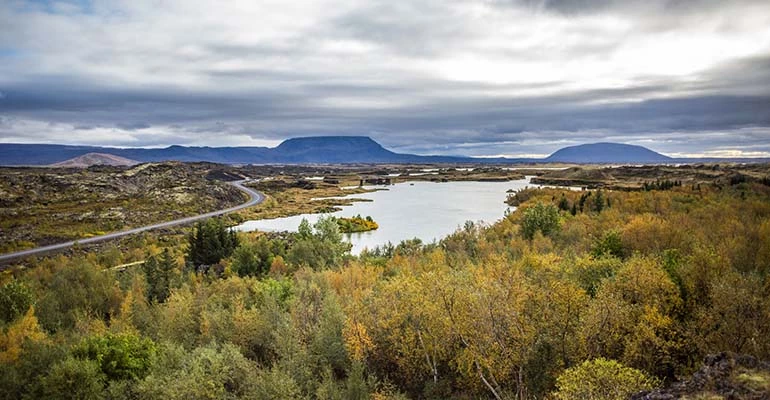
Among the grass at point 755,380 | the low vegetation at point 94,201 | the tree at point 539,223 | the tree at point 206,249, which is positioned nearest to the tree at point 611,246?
the tree at point 539,223

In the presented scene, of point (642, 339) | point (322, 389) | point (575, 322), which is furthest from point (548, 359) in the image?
point (322, 389)

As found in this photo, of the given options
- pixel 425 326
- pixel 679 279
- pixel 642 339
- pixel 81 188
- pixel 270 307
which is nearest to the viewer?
pixel 642 339

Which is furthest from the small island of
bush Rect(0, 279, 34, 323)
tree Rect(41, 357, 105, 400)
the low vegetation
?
tree Rect(41, 357, 105, 400)

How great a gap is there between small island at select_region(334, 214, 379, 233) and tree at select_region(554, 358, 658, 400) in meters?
79.4

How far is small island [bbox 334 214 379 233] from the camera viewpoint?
95.4 metres

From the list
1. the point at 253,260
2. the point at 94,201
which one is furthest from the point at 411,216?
the point at 94,201

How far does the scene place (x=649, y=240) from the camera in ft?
156

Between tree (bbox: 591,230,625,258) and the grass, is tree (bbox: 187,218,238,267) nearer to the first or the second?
tree (bbox: 591,230,625,258)

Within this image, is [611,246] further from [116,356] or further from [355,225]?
[355,225]

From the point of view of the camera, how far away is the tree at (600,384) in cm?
1541

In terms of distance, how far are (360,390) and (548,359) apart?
29.7ft

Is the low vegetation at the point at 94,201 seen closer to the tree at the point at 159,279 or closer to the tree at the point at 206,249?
the tree at the point at 206,249

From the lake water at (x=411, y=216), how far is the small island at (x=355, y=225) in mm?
1912

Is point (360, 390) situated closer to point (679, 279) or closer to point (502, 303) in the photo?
point (502, 303)
